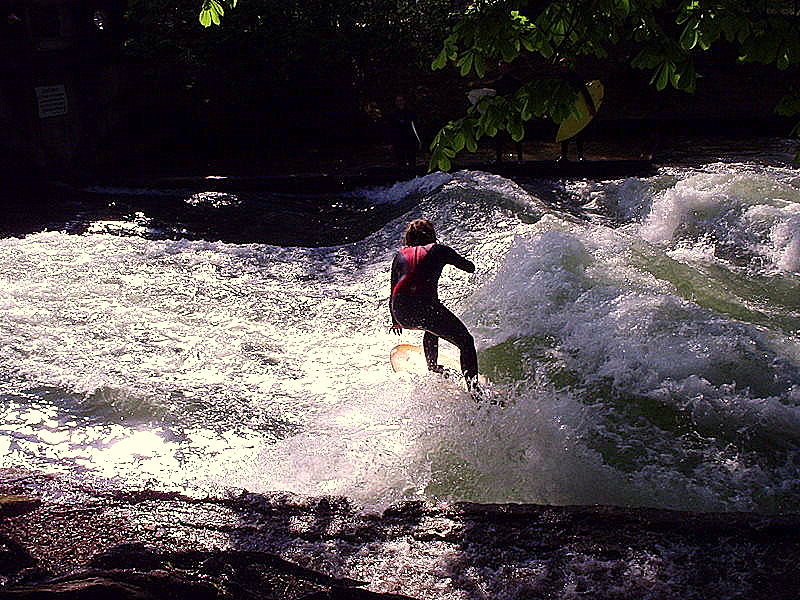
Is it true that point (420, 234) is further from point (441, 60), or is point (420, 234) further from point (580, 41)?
point (580, 41)

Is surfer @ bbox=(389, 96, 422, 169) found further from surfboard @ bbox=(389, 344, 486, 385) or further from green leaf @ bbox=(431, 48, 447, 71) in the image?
green leaf @ bbox=(431, 48, 447, 71)

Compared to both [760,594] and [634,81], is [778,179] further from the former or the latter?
[760,594]

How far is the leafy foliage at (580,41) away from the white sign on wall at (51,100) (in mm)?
15165

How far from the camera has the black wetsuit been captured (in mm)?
7590

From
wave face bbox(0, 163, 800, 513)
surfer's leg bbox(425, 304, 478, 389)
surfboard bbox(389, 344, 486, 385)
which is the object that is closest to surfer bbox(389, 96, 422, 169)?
wave face bbox(0, 163, 800, 513)

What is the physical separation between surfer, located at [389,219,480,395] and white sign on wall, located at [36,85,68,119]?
41.4 ft

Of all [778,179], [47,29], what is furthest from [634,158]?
[47,29]

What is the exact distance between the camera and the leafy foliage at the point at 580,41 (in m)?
3.94

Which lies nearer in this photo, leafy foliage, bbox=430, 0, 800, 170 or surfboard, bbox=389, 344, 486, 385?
leafy foliage, bbox=430, 0, 800, 170

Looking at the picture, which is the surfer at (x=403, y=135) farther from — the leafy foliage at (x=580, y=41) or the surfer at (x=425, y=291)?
the leafy foliage at (x=580, y=41)

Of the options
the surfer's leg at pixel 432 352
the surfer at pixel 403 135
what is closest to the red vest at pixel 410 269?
the surfer's leg at pixel 432 352

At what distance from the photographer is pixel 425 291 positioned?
7617mm

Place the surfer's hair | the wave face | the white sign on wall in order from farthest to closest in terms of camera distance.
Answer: the white sign on wall < the surfer's hair < the wave face

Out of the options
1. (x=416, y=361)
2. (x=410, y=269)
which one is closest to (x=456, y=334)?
(x=410, y=269)
